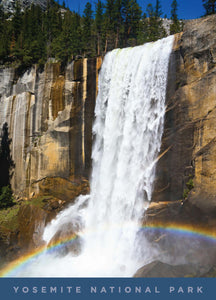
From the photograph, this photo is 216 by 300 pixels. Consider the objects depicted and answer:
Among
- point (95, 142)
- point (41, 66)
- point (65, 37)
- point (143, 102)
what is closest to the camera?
point (143, 102)

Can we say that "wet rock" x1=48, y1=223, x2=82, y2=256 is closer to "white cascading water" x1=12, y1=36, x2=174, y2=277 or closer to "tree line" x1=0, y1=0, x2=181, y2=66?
"white cascading water" x1=12, y1=36, x2=174, y2=277

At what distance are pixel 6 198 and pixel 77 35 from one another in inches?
741

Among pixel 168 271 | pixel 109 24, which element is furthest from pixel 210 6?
pixel 168 271

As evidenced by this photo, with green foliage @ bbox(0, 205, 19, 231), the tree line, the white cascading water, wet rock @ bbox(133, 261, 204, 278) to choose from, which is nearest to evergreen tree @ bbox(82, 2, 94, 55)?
the tree line

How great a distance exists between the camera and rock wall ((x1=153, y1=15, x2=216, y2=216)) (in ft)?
46.3

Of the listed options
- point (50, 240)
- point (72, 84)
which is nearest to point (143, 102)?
point (72, 84)

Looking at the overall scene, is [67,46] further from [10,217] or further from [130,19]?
[10,217]

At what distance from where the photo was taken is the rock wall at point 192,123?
14102 mm

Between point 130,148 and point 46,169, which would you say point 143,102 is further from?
point 46,169

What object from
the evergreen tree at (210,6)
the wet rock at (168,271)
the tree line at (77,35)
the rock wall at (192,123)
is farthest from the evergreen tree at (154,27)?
the wet rock at (168,271)

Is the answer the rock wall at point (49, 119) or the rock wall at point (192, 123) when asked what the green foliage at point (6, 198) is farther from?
the rock wall at point (192, 123)

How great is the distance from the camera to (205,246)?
13266 millimetres

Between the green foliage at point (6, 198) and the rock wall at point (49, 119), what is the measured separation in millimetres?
1047

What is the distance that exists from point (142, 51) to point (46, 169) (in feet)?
42.1
